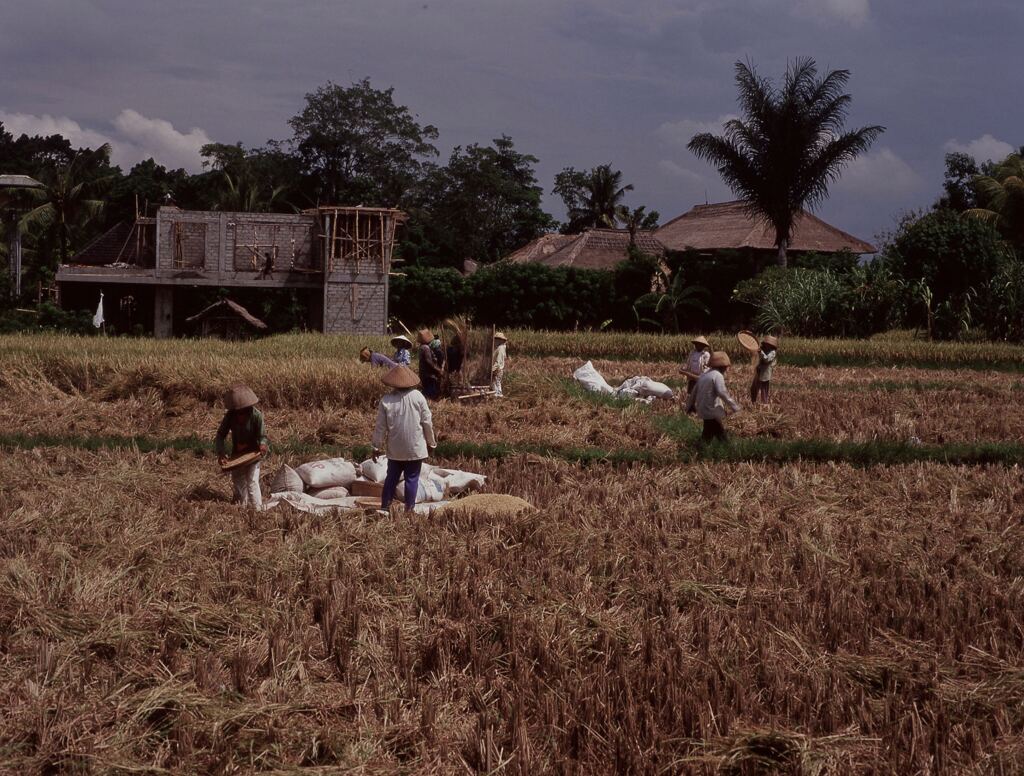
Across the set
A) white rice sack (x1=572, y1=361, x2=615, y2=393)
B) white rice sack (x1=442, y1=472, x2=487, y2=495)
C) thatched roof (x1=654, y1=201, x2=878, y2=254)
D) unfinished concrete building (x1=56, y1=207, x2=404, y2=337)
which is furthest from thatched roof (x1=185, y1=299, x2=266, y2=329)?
white rice sack (x1=442, y1=472, x2=487, y2=495)

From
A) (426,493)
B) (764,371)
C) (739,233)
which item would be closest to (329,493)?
(426,493)

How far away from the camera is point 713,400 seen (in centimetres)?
1080

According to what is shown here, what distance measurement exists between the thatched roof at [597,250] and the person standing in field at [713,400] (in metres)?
31.0

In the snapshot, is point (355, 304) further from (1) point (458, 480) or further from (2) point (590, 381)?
(1) point (458, 480)

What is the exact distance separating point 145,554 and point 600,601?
2.54 meters

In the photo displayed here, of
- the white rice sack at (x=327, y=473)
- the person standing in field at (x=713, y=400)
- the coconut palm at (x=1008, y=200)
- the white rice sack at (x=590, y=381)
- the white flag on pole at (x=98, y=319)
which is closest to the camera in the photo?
the white rice sack at (x=327, y=473)

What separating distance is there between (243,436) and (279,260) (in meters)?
27.8

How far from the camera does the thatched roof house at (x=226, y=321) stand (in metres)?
34.9

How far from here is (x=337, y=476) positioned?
8836 millimetres

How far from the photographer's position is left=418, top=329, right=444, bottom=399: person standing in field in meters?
14.5

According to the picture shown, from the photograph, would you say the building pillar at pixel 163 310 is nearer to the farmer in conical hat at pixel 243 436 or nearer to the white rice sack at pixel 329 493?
the white rice sack at pixel 329 493

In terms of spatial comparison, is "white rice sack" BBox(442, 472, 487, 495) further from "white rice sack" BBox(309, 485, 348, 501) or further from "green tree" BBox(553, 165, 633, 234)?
"green tree" BBox(553, 165, 633, 234)

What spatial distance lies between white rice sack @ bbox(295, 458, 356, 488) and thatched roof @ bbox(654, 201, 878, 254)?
30533mm

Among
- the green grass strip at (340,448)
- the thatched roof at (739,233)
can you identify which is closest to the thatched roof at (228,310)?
Answer: the thatched roof at (739,233)
